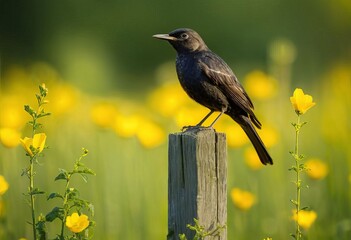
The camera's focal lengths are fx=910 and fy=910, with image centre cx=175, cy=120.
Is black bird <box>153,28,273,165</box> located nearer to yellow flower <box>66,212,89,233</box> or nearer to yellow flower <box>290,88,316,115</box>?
yellow flower <box>290,88,316,115</box>

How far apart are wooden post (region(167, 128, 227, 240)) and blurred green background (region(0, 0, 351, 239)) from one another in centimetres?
105

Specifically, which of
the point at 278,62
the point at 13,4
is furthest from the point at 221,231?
the point at 13,4

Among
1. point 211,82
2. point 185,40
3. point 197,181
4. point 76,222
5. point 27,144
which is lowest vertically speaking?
point 76,222

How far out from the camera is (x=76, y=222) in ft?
11.0

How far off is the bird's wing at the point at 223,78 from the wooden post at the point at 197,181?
1.11 metres

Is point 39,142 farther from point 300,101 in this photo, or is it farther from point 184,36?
point 184,36

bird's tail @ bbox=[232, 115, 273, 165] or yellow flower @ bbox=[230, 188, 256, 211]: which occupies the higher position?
bird's tail @ bbox=[232, 115, 273, 165]

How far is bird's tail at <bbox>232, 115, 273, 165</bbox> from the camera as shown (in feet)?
15.0

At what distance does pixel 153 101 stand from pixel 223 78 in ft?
4.66

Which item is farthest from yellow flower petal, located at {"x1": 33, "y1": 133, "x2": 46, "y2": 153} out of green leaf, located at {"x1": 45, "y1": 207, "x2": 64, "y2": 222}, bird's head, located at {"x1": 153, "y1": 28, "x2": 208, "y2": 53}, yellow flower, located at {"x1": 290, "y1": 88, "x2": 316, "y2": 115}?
bird's head, located at {"x1": 153, "y1": 28, "x2": 208, "y2": 53}

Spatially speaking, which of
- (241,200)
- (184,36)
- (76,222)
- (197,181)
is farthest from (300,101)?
(184,36)

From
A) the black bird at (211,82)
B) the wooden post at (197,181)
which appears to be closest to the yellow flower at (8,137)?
the black bird at (211,82)

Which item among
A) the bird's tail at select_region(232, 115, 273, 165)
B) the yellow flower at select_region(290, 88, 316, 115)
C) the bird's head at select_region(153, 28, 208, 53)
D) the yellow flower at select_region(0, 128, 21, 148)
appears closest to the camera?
the yellow flower at select_region(290, 88, 316, 115)

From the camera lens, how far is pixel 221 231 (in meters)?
3.44
